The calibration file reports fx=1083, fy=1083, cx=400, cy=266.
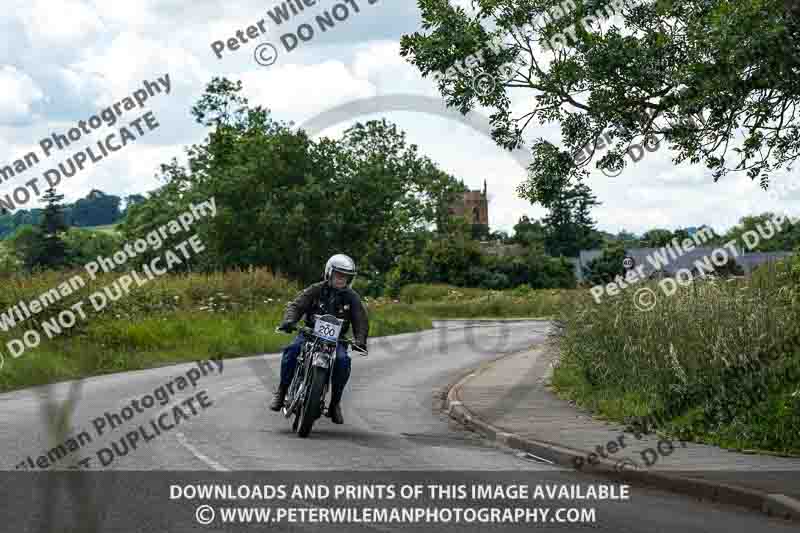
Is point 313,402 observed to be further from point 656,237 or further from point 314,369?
point 656,237

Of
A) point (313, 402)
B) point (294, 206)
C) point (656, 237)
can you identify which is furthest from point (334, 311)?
point (656, 237)

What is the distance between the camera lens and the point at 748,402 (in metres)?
12.3

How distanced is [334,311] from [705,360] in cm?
477

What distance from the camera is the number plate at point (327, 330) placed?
1220 cm

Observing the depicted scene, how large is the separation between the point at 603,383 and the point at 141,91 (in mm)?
11687

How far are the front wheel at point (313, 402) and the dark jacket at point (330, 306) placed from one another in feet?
2.93

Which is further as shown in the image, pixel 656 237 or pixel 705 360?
pixel 656 237

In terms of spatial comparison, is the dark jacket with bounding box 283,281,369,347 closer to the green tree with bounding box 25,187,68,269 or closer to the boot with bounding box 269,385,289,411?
the boot with bounding box 269,385,289,411

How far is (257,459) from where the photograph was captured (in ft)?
34.4

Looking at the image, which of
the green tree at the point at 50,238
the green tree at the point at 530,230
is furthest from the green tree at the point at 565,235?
the green tree at the point at 50,238

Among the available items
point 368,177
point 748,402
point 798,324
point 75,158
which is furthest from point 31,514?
point 368,177

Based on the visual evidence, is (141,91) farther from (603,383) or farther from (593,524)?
(593,524)

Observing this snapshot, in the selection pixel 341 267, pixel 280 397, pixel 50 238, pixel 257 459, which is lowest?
pixel 257 459

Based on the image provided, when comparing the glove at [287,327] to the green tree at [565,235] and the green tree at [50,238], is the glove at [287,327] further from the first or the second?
the green tree at [565,235]
